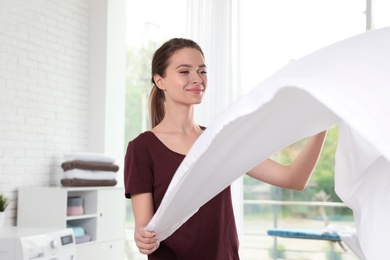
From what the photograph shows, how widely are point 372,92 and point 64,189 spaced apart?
338 cm

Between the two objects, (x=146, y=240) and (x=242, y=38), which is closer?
(x=146, y=240)

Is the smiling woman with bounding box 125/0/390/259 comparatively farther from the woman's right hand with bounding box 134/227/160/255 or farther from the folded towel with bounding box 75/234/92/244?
the woman's right hand with bounding box 134/227/160/255

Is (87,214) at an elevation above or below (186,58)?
below

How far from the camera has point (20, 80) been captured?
390 centimetres

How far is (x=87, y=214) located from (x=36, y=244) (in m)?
1.11

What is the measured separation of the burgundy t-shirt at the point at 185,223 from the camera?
155cm

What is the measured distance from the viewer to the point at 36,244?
294 cm

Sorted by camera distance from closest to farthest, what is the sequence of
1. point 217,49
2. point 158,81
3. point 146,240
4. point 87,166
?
point 146,240
point 158,81
point 87,166
point 217,49

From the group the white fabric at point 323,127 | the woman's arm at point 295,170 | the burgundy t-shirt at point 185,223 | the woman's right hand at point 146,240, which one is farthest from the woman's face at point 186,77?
the white fabric at point 323,127

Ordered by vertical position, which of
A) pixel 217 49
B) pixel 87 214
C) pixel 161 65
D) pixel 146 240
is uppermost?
pixel 217 49

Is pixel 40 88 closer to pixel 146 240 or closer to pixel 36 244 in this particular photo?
pixel 36 244

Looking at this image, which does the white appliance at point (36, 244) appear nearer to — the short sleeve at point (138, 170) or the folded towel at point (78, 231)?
the folded towel at point (78, 231)

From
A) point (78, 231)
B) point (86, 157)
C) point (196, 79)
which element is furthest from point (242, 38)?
point (196, 79)

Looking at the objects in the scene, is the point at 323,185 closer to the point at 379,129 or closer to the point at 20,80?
the point at 20,80
